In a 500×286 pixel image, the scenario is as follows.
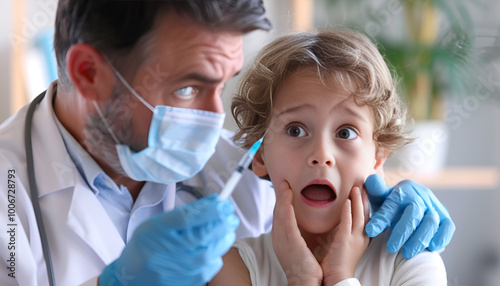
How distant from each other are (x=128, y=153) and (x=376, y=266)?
520 millimetres

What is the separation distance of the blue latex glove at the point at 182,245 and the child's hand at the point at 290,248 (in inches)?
7.5

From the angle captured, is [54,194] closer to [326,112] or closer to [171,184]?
[171,184]

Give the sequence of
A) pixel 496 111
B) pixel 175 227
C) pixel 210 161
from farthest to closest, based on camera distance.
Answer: pixel 496 111, pixel 210 161, pixel 175 227

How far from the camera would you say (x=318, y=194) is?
40.9 inches

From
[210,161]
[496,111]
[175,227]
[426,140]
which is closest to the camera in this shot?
[175,227]

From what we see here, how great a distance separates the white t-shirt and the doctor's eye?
0.33 m

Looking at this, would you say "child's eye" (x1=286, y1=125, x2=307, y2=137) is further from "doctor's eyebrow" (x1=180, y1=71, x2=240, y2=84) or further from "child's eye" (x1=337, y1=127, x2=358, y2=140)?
"doctor's eyebrow" (x1=180, y1=71, x2=240, y2=84)

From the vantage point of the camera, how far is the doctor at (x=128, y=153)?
0.85 meters

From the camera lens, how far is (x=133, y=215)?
3.52 ft

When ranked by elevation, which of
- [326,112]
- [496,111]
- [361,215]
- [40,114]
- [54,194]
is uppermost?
[496,111]

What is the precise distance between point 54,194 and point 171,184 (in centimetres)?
23

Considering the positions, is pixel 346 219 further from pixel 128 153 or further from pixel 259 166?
pixel 128 153

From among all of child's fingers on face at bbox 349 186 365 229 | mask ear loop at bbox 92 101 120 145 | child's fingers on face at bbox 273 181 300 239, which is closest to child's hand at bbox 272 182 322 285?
child's fingers on face at bbox 273 181 300 239

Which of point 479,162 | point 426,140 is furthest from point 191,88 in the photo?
point 479,162
